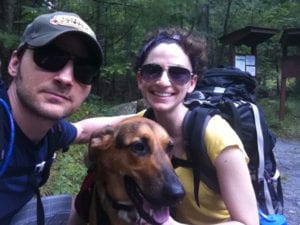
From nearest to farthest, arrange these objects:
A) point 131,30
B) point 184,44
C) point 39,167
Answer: point 39,167 → point 184,44 → point 131,30

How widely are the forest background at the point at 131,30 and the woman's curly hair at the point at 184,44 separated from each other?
1240 millimetres

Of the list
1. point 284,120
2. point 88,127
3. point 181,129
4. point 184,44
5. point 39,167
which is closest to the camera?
point 39,167

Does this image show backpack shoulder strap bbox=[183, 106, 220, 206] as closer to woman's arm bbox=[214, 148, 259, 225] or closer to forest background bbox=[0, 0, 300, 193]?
woman's arm bbox=[214, 148, 259, 225]

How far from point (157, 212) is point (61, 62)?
1.00 metres

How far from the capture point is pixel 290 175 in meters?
8.46

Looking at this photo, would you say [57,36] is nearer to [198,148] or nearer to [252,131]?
[198,148]

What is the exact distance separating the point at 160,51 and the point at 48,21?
93 cm

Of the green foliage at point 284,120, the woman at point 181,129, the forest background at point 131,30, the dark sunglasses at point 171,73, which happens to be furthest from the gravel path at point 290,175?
the dark sunglasses at point 171,73

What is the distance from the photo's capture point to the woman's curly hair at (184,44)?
3127mm

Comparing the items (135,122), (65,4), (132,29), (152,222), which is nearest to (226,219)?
(152,222)

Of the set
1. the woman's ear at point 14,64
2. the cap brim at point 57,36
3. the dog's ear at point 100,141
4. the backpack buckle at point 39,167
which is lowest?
the backpack buckle at point 39,167

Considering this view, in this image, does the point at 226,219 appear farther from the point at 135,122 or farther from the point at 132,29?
the point at 132,29

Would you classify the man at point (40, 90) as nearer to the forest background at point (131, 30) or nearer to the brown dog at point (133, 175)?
the brown dog at point (133, 175)

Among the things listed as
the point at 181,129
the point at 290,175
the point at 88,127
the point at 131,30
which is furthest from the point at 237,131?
the point at 131,30
